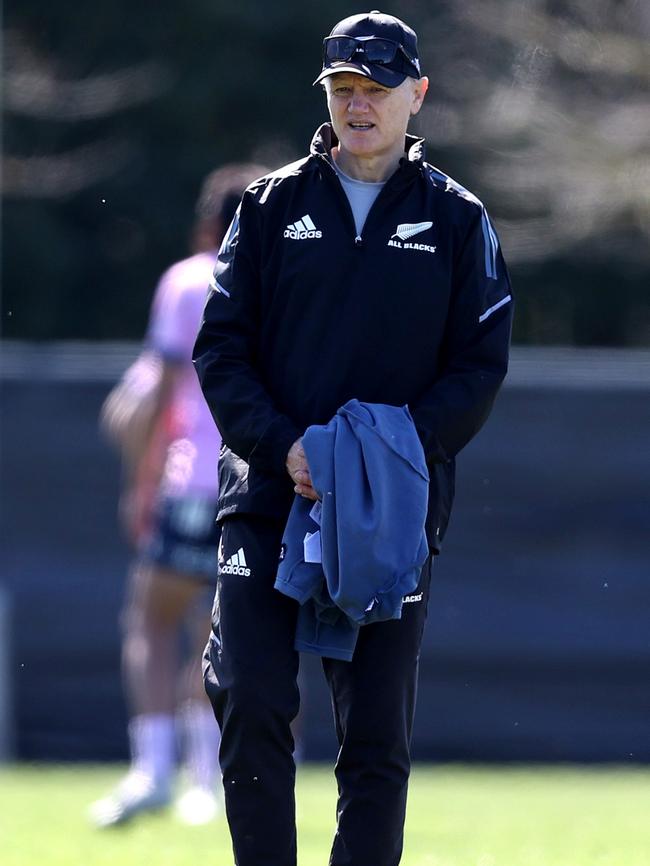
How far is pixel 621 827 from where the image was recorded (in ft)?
23.1

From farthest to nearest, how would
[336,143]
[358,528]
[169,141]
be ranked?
[169,141], [336,143], [358,528]

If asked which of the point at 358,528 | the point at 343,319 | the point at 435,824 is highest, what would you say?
the point at 343,319

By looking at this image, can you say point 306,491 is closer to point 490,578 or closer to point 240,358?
point 240,358

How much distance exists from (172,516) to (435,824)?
161cm

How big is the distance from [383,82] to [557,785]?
209 inches

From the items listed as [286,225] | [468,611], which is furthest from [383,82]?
[468,611]

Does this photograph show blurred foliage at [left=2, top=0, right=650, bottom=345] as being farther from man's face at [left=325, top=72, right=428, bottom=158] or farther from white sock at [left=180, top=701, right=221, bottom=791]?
Answer: man's face at [left=325, top=72, right=428, bottom=158]

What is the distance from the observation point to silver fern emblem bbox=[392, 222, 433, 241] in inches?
175

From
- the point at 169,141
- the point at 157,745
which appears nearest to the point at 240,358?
the point at 157,745

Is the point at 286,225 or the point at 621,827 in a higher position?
the point at 286,225

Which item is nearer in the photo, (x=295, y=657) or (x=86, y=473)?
(x=295, y=657)

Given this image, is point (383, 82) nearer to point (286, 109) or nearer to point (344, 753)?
point (344, 753)

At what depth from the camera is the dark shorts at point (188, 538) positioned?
708 cm

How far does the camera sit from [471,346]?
14.8ft
